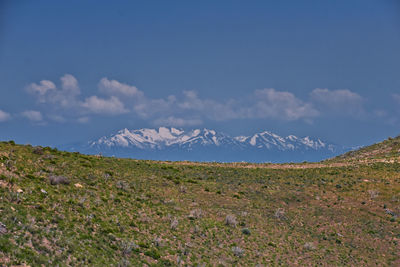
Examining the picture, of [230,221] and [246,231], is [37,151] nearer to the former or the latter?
[230,221]

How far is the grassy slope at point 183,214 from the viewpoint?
63.6ft

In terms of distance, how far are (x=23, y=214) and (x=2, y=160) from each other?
1052 centimetres

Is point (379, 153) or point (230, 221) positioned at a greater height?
point (379, 153)

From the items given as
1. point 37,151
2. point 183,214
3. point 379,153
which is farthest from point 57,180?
point 379,153

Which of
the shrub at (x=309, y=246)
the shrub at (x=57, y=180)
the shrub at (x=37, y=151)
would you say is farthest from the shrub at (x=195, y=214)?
the shrub at (x=37, y=151)

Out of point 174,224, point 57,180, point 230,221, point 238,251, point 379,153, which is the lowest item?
point 238,251

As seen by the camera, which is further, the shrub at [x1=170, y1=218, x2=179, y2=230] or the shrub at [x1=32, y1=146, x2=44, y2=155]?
the shrub at [x1=32, y1=146, x2=44, y2=155]

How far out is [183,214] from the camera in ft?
101

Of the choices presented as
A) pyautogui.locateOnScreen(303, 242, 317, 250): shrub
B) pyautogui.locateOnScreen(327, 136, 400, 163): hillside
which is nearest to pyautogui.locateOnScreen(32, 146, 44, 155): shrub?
pyautogui.locateOnScreen(303, 242, 317, 250): shrub

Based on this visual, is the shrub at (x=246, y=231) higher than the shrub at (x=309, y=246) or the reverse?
higher

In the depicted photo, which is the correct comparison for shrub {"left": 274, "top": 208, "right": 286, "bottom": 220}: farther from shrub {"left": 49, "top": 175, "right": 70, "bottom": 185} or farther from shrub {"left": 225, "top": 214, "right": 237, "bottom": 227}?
shrub {"left": 49, "top": 175, "right": 70, "bottom": 185}

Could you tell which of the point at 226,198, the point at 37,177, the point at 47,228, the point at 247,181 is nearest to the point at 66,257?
the point at 47,228

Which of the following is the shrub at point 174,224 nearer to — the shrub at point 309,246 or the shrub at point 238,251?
the shrub at point 238,251

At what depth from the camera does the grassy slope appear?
19.4 metres
